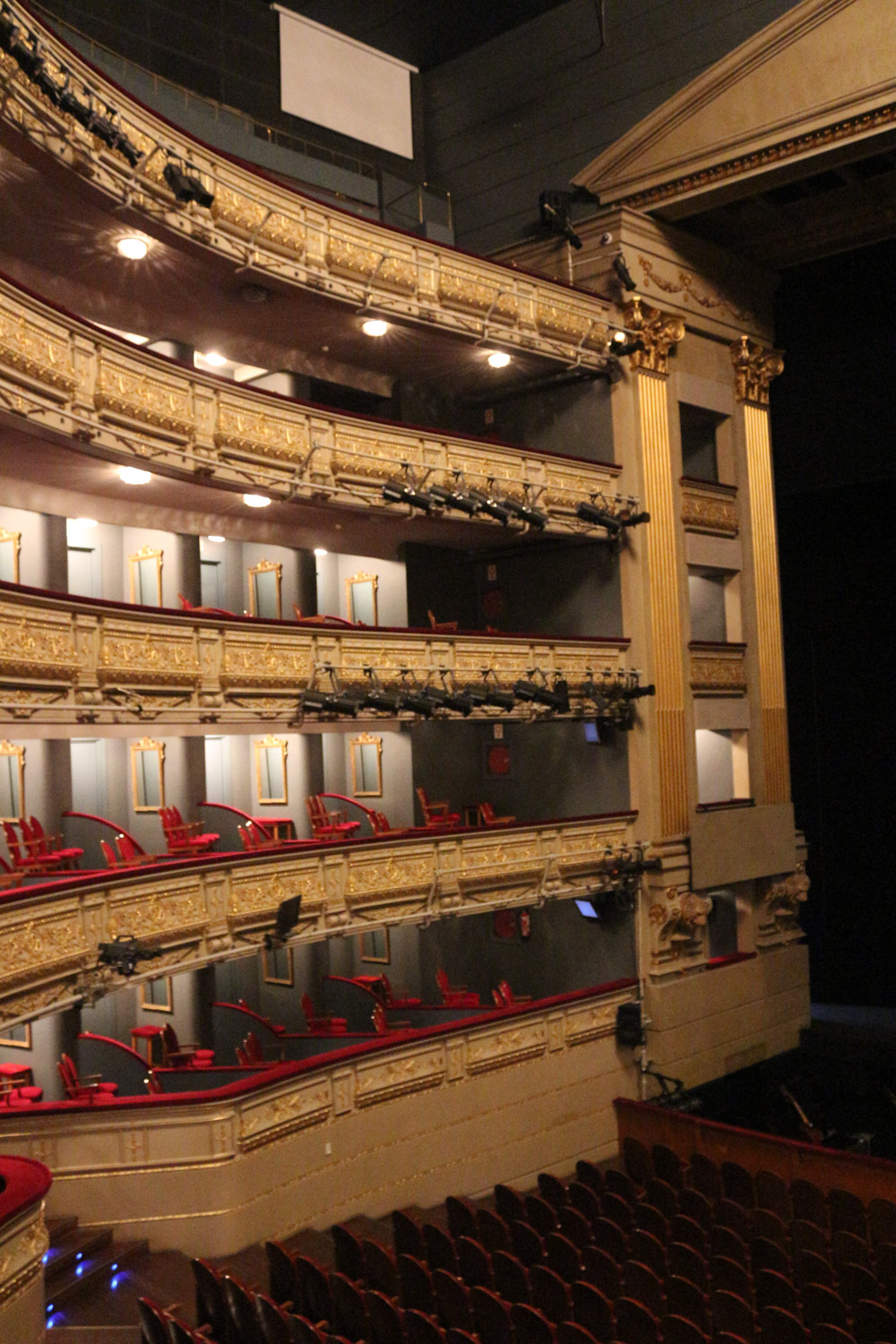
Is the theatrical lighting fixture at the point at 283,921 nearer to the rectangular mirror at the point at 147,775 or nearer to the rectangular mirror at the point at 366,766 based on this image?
the rectangular mirror at the point at 147,775

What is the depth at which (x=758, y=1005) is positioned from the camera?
19516 millimetres

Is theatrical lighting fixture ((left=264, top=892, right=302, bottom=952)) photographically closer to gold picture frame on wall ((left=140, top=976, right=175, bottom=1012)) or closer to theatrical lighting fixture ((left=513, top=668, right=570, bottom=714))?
gold picture frame on wall ((left=140, top=976, right=175, bottom=1012))

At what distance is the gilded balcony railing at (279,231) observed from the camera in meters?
11.7

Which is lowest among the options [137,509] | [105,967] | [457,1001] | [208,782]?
[457,1001]

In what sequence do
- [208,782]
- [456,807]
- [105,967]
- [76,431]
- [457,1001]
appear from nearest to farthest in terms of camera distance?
[105,967], [76,431], [457,1001], [208,782], [456,807]

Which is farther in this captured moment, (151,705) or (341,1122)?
(341,1122)

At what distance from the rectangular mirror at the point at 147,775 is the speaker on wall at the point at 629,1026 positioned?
267 inches

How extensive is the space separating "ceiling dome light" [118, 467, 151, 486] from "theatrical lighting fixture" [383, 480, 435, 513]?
9.62 feet

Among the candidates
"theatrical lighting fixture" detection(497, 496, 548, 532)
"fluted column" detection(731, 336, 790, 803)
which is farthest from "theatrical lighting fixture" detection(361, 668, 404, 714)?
"fluted column" detection(731, 336, 790, 803)

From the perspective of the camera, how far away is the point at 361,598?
19625 mm

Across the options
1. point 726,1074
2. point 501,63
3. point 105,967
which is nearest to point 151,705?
point 105,967

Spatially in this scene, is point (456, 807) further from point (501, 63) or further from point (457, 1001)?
point (501, 63)

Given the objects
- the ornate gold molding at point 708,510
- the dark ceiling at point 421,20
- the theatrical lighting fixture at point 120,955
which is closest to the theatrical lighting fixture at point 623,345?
the ornate gold molding at point 708,510

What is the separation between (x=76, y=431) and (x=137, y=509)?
11.8ft
